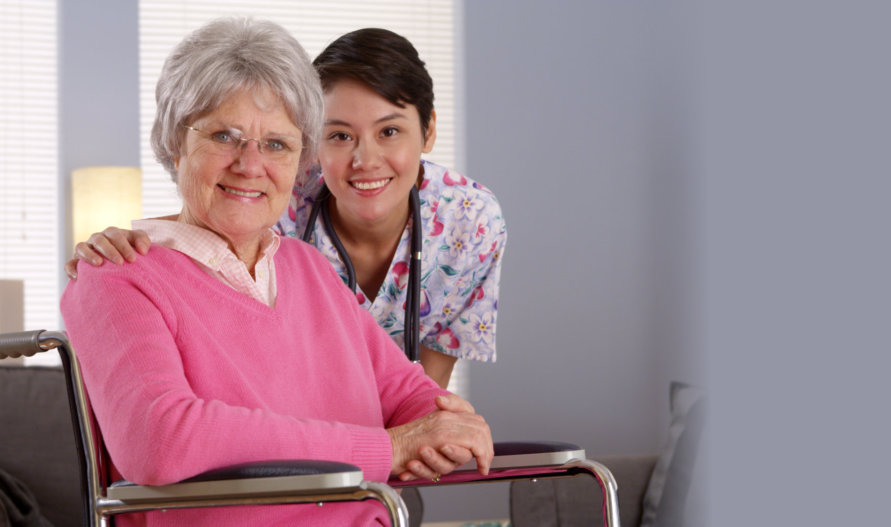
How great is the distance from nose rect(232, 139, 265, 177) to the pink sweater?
0.14 metres

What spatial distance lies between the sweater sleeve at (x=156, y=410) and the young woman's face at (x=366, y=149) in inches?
23.4

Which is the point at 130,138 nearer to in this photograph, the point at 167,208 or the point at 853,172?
the point at 167,208

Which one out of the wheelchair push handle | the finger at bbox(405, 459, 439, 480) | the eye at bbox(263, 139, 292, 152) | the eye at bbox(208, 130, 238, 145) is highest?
the eye at bbox(208, 130, 238, 145)

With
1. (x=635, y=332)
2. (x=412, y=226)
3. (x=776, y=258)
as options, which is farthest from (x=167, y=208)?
(x=776, y=258)

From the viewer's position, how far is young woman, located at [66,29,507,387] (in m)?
1.76

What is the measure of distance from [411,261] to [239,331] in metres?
0.69

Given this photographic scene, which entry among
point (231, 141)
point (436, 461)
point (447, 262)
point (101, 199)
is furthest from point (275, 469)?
point (101, 199)

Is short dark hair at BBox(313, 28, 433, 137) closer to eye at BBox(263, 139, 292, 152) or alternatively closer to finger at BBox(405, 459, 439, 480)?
eye at BBox(263, 139, 292, 152)

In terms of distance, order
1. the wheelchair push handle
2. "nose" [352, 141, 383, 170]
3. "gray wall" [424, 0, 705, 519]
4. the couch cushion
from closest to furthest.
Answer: the wheelchair push handle < "nose" [352, 141, 383, 170] < the couch cushion < "gray wall" [424, 0, 705, 519]

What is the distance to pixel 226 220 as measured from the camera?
1326 millimetres

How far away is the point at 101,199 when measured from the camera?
345 cm

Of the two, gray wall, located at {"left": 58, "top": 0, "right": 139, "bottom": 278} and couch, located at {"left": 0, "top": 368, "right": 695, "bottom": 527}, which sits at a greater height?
gray wall, located at {"left": 58, "top": 0, "right": 139, "bottom": 278}

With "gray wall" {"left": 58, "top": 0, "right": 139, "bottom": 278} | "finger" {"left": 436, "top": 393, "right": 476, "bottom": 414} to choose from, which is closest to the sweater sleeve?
"finger" {"left": 436, "top": 393, "right": 476, "bottom": 414}

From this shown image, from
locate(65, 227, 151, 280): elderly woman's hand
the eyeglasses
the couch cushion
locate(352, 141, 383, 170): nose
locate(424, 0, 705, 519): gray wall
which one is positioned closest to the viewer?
locate(65, 227, 151, 280): elderly woman's hand
